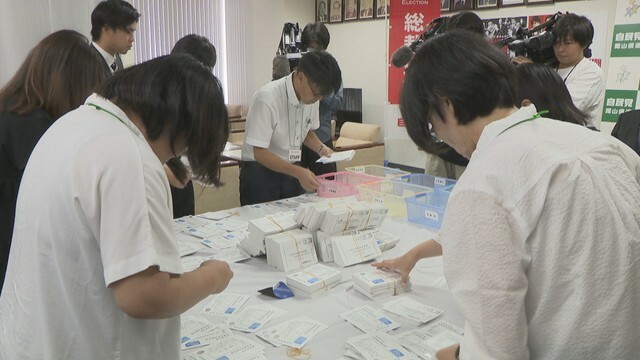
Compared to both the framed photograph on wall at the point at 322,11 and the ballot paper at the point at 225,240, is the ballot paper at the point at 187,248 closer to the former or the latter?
the ballot paper at the point at 225,240

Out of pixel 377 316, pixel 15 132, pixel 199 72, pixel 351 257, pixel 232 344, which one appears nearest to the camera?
pixel 199 72

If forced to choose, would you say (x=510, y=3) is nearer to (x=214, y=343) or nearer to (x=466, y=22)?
(x=466, y=22)

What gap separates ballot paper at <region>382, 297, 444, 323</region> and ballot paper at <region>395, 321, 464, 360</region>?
36 mm

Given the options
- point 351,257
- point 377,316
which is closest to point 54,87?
point 351,257

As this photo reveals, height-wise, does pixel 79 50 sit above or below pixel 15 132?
above

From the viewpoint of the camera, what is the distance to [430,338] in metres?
1.31

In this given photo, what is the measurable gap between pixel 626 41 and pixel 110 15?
4.00 m

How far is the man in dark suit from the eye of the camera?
296 centimetres

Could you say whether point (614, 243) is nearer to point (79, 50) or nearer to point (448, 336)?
point (448, 336)

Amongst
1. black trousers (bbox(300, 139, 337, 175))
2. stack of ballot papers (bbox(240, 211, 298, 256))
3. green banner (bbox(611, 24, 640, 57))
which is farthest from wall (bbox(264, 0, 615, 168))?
stack of ballot papers (bbox(240, 211, 298, 256))

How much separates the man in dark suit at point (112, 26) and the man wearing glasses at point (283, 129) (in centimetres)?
103

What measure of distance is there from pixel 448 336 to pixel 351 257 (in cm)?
57

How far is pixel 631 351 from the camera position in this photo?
2.85 ft

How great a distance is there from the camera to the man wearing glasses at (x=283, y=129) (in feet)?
7.89
